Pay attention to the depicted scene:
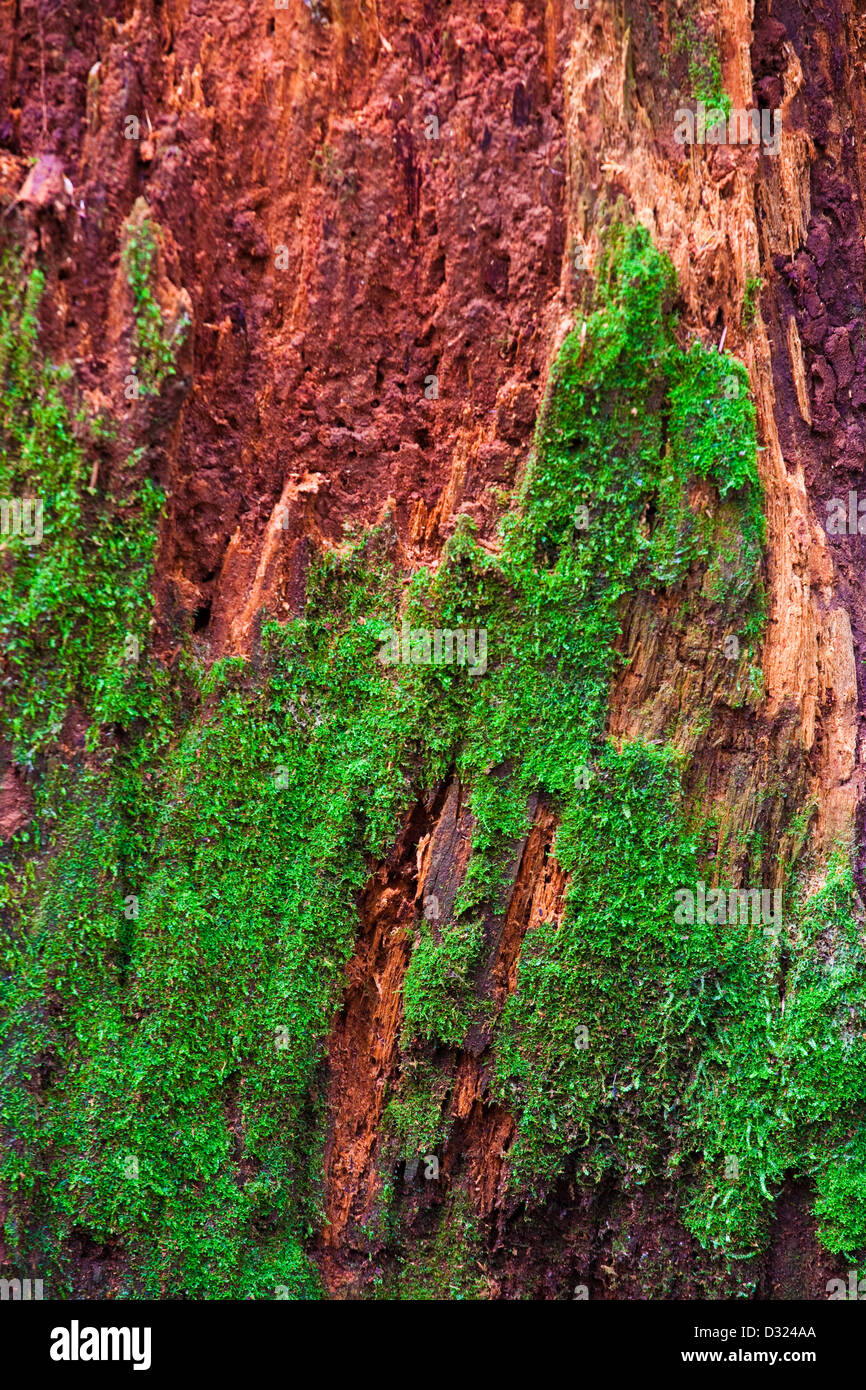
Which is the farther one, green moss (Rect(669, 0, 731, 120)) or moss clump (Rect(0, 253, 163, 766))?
green moss (Rect(669, 0, 731, 120))

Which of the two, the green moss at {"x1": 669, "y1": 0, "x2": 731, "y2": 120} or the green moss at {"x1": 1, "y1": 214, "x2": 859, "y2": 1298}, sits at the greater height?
the green moss at {"x1": 669, "y1": 0, "x2": 731, "y2": 120}

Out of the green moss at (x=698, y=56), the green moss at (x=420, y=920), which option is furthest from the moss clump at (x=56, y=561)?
the green moss at (x=698, y=56)

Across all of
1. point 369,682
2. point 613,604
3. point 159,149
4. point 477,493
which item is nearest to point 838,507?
point 613,604

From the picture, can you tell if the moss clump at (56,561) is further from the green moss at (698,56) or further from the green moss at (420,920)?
the green moss at (698,56)

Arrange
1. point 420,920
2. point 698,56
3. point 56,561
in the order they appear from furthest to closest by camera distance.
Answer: point 420,920
point 698,56
point 56,561

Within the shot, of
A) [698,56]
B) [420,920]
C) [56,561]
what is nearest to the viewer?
[56,561]

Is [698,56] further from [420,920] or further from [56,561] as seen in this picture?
[420,920]

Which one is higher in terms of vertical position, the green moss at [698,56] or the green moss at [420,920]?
the green moss at [698,56]

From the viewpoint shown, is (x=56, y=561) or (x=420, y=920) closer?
(x=56, y=561)

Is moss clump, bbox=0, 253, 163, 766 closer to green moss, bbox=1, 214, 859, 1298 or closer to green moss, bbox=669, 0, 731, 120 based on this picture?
green moss, bbox=1, 214, 859, 1298

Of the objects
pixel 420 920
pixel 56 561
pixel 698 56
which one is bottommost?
pixel 420 920

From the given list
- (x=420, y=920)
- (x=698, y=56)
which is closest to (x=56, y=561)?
(x=420, y=920)

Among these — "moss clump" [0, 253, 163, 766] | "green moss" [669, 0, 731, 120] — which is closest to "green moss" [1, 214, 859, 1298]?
"moss clump" [0, 253, 163, 766]
